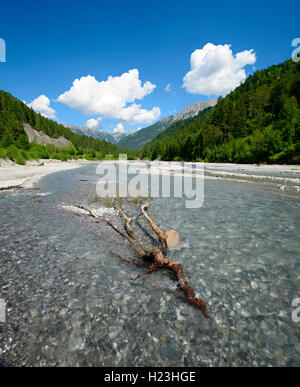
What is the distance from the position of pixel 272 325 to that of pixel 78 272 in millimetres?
4708

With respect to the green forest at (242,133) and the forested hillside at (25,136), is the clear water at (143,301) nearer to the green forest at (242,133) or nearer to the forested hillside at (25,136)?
the green forest at (242,133)

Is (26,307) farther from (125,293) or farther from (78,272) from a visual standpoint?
(125,293)

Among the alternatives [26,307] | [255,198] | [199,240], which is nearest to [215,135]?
[255,198]

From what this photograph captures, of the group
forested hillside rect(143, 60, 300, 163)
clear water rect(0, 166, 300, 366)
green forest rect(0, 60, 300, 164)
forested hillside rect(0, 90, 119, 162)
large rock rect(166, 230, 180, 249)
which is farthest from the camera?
forested hillside rect(0, 90, 119, 162)

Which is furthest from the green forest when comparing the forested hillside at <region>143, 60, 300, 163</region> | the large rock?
the large rock

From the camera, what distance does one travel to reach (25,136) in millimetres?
70000

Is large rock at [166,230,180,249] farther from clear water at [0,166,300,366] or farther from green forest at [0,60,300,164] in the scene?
green forest at [0,60,300,164]

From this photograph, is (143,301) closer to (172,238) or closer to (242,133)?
(172,238)

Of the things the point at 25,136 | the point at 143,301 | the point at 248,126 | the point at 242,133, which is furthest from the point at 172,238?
the point at 25,136

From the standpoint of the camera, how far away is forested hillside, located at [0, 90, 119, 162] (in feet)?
180

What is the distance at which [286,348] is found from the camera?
296 cm

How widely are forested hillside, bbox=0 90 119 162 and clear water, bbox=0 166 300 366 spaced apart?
152 feet
